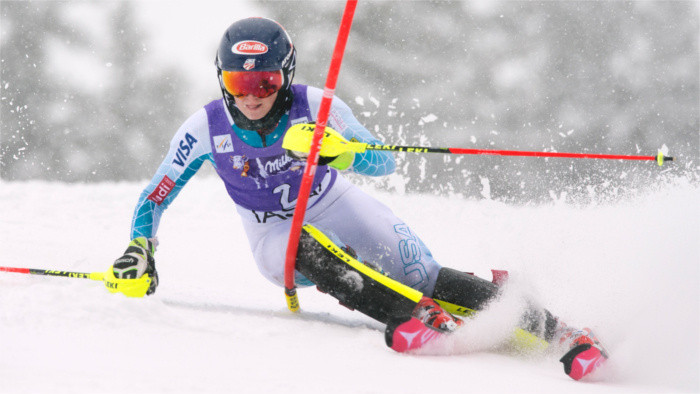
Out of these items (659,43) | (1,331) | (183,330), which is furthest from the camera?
(659,43)

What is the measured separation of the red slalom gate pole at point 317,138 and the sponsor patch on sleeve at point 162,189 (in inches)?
30.9

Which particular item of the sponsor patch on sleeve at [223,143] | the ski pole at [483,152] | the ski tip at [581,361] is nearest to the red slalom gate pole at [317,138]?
the ski pole at [483,152]

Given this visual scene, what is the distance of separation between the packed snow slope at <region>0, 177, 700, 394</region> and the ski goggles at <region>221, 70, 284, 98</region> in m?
0.92

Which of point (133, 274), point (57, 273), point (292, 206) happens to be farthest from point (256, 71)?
point (57, 273)

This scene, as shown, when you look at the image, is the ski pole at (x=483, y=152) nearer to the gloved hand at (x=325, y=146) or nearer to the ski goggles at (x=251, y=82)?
the gloved hand at (x=325, y=146)

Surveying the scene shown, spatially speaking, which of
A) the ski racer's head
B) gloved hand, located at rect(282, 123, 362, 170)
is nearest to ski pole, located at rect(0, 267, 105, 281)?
the ski racer's head

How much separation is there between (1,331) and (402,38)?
1323 centimetres

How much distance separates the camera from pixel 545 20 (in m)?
14.6

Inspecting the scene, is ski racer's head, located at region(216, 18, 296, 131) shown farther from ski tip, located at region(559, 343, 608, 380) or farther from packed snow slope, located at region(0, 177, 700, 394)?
ski tip, located at region(559, 343, 608, 380)

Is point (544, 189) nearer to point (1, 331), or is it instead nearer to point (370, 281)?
point (370, 281)

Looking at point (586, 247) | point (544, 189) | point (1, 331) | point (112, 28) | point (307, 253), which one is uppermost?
point (544, 189)

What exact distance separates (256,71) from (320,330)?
1.08 meters

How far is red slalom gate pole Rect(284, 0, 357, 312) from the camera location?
98.4 inches

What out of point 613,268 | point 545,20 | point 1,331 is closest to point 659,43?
point 545,20
